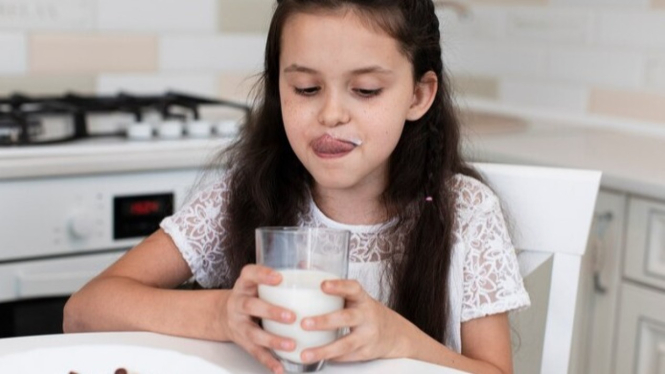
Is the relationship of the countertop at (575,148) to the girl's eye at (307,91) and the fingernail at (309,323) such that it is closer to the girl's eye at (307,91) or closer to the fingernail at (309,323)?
the girl's eye at (307,91)

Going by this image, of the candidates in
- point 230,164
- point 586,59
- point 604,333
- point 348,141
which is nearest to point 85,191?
point 230,164

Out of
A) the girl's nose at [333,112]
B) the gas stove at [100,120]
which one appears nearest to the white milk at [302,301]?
the girl's nose at [333,112]

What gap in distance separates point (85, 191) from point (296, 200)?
0.59 m

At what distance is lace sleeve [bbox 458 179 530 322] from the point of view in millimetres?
1193

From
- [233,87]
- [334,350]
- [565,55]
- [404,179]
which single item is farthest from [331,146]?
[565,55]

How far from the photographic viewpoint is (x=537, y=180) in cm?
124

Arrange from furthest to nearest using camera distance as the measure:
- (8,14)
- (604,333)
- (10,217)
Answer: (8,14), (604,333), (10,217)

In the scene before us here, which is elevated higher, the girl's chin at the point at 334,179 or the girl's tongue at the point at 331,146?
the girl's tongue at the point at 331,146

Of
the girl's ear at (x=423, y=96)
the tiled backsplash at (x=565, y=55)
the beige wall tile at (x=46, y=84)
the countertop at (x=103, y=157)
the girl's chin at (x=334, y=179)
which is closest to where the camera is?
the girl's chin at (x=334, y=179)

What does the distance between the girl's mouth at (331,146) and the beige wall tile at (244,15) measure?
139 cm

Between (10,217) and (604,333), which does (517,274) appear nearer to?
(604,333)

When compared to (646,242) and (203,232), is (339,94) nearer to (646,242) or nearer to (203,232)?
(203,232)

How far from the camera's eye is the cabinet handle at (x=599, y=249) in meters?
1.81

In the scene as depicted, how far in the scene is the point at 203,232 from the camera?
133 centimetres
